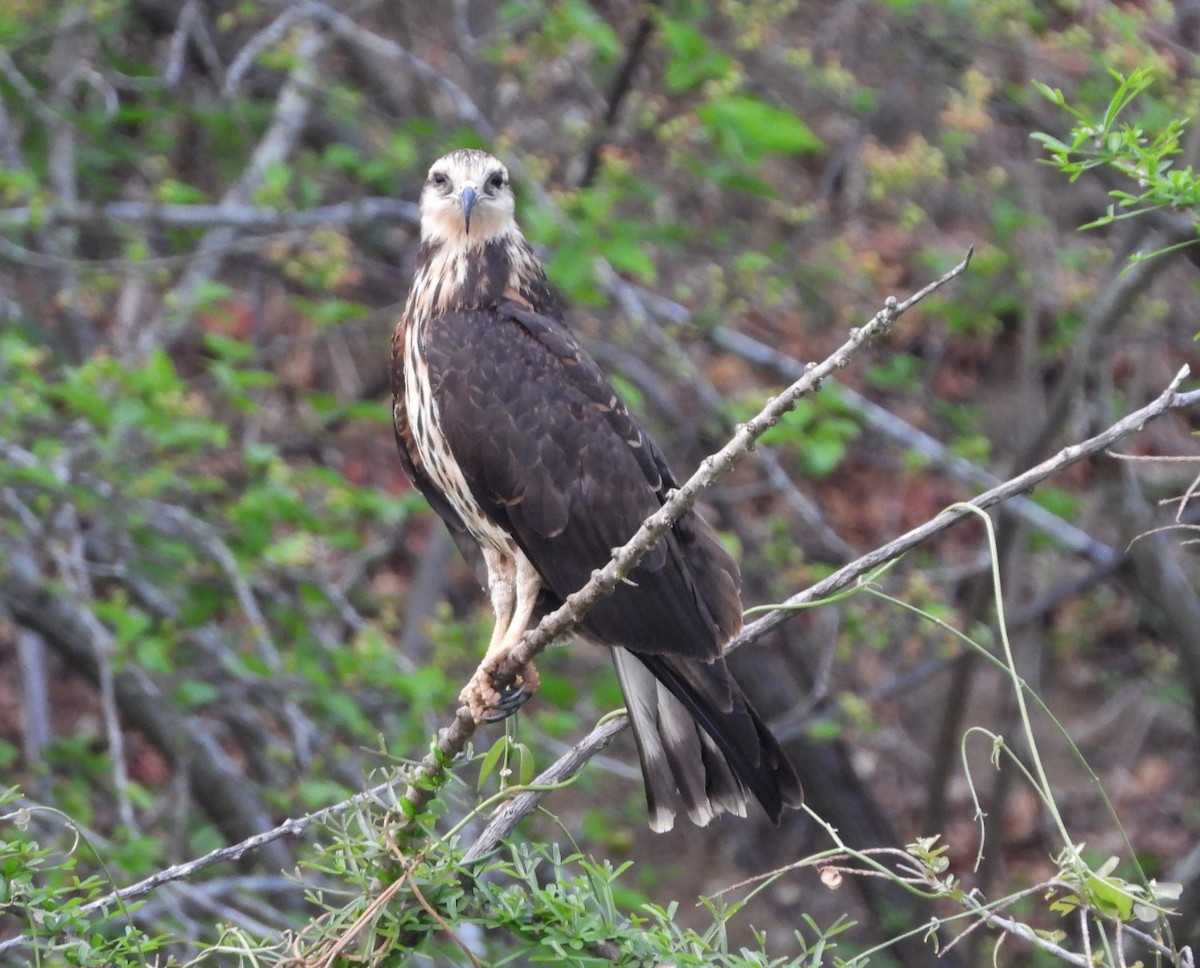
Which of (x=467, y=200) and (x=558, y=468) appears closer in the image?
(x=558, y=468)

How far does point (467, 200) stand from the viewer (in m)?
3.99

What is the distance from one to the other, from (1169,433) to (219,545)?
4.34 metres

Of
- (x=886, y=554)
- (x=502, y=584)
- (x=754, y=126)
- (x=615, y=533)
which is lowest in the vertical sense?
(x=502, y=584)

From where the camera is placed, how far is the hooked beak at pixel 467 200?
394 cm

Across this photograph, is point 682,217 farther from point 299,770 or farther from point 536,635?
point 536,635

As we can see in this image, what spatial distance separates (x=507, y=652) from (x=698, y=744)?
1.47 ft

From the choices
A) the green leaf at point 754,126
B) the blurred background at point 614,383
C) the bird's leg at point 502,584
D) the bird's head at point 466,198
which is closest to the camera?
the bird's leg at point 502,584

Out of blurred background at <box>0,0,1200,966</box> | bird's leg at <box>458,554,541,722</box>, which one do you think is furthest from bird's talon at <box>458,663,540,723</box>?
blurred background at <box>0,0,1200,966</box>

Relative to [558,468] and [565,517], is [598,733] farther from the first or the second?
[558,468]

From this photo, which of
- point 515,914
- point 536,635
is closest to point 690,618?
point 536,635

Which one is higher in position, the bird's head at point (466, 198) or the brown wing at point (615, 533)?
the bird's head at point (466, 198)

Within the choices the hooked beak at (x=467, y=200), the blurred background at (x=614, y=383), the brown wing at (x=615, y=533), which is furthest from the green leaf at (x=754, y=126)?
the brown wing at (x=615, y=533)

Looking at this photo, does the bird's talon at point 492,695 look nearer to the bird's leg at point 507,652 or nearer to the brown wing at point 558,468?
the bird's leg at point 507,652

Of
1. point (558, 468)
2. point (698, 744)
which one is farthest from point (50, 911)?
point (558, 468)
